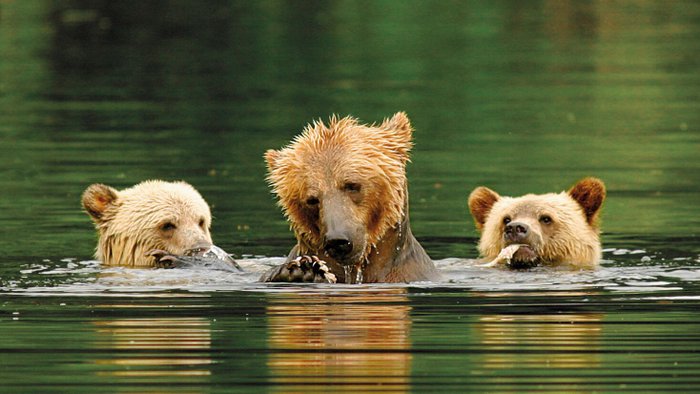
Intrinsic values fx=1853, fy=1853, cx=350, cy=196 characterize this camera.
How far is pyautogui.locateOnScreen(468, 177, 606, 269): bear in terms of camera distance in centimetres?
1445

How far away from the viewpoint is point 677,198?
62.0ft

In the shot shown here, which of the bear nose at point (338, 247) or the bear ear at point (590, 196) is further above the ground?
the bear ear at point (590, 196)

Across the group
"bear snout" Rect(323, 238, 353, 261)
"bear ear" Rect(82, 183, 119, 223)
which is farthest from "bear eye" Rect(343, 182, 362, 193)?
"bear ear" Rect(82, 183, 119, 223)

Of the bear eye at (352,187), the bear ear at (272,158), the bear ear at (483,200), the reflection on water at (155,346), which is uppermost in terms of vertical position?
the bear ear at (272,158)

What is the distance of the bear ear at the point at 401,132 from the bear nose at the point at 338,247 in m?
0.83

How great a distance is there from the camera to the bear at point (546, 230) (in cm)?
1445

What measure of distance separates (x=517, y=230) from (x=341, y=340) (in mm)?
4374

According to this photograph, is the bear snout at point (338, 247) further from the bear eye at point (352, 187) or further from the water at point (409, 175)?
the bear eye at point (352, 187)

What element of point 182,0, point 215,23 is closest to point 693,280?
point 215,23

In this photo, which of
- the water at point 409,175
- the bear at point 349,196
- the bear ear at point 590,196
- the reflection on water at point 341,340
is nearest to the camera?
the reflection on water at point 341,340

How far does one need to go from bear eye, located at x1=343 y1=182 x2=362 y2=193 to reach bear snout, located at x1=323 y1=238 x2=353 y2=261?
13.6 inches

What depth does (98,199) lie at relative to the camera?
1466cm

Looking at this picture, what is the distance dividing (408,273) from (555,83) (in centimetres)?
2007

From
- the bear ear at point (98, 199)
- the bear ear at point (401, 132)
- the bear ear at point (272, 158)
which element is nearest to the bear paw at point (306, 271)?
the bear ear at point (272, 158)
